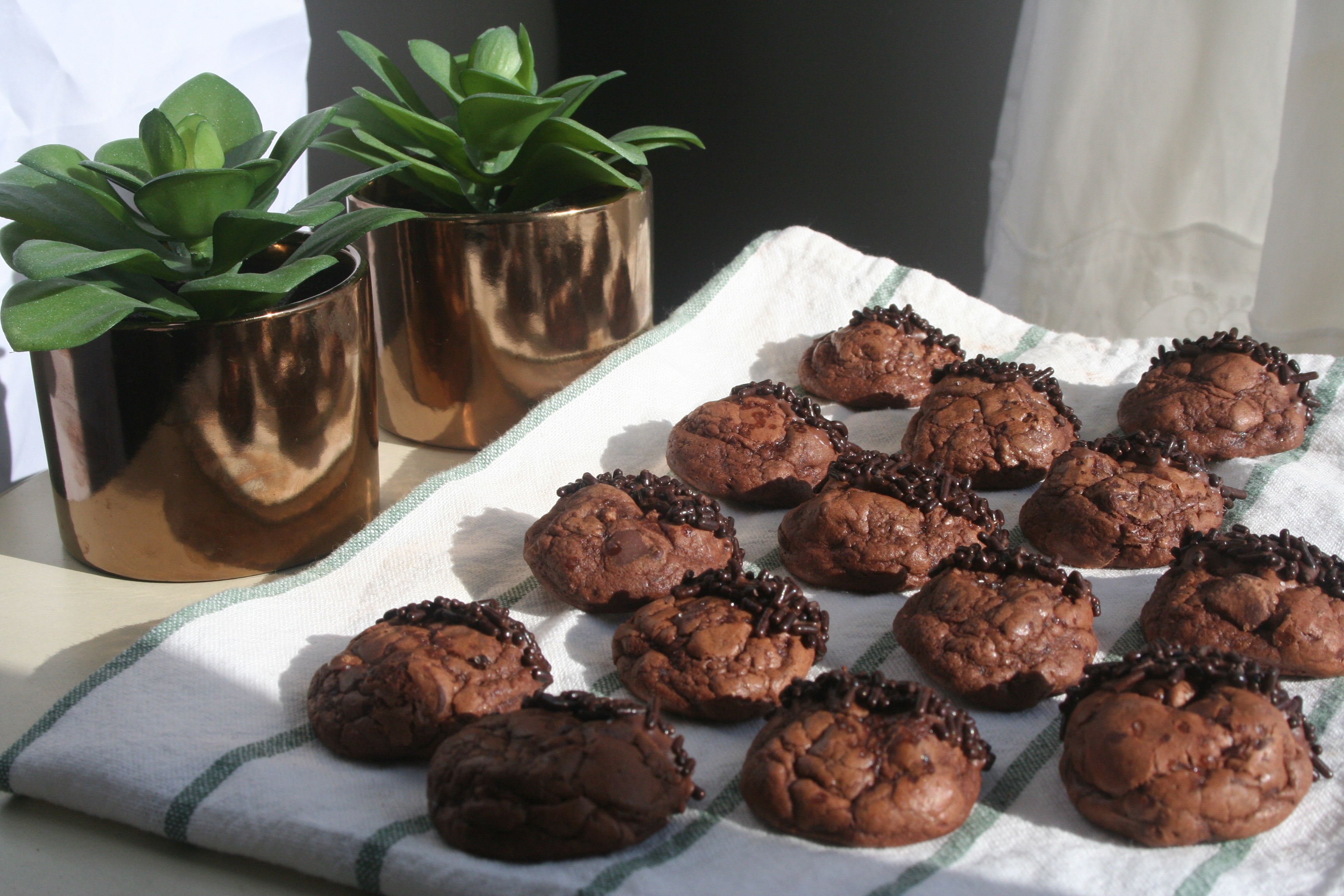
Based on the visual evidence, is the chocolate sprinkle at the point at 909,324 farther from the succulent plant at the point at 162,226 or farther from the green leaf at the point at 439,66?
the succulent plant at the point at 162,226

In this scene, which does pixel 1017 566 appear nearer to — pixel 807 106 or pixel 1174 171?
pixel 1174 171

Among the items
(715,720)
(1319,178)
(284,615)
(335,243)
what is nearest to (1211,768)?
(715,720)

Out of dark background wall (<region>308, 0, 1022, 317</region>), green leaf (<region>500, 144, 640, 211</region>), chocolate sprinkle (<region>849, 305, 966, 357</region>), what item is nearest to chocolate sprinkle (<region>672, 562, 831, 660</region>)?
green leaf (<region>500, 144, 640, 211</region>)

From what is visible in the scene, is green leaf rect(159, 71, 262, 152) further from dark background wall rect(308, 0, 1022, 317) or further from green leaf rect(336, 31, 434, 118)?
dark background wall rect(308, 0, 1022, 317)

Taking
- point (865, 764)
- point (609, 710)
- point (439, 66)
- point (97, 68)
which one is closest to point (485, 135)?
point (439, 66)

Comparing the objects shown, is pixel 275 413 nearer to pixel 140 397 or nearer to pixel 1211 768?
pixel 140 397

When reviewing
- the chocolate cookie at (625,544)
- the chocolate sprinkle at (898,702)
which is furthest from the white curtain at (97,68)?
the chocolate sprinkle at (898,702)
